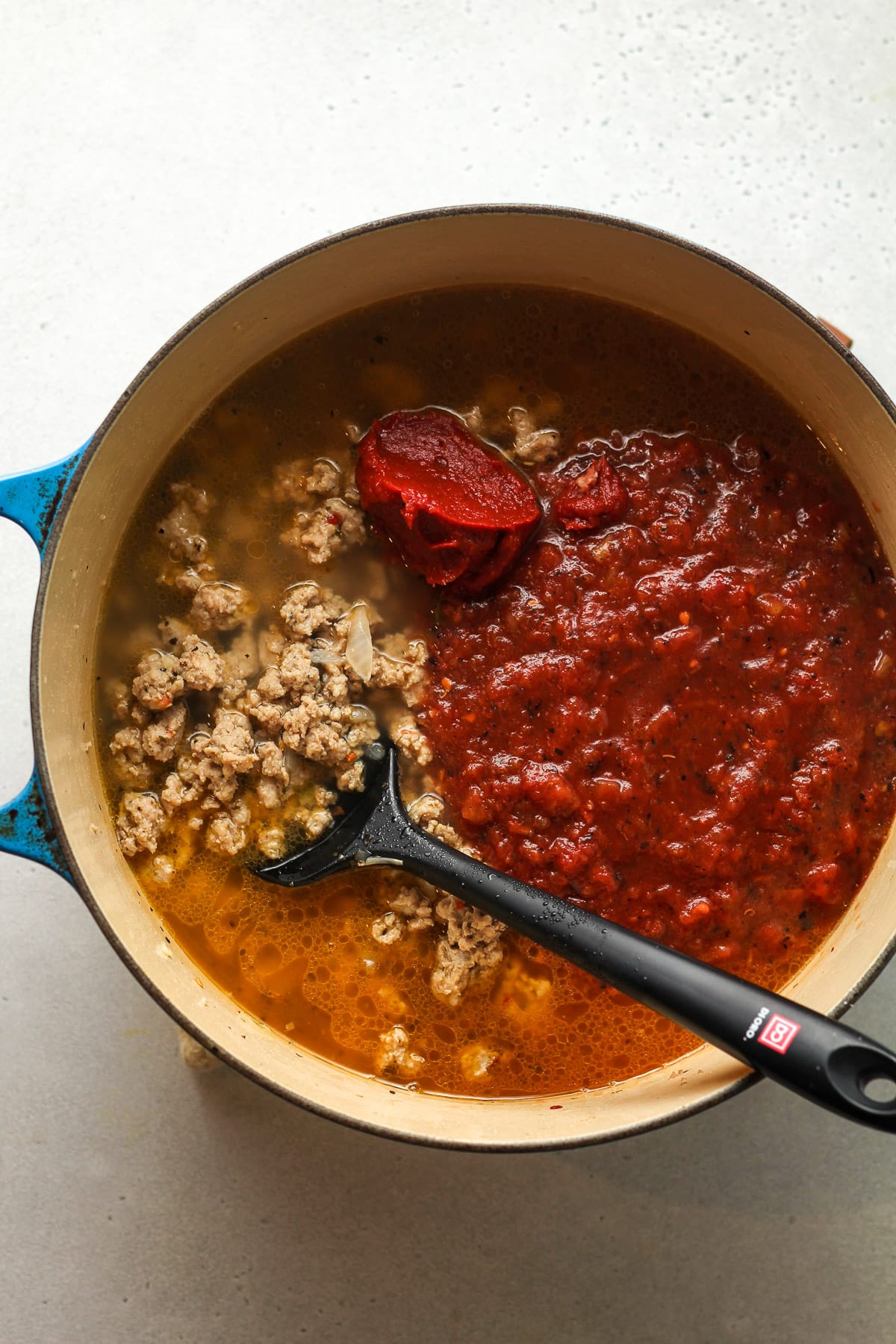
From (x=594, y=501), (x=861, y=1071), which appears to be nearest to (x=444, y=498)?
(x=594, y=501)

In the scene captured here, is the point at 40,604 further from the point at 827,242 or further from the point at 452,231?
the point at 827,242

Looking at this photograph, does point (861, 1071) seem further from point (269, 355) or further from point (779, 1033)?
point (269, 355)

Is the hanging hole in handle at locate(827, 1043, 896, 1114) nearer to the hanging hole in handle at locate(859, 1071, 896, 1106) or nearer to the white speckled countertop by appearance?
the hanging hole in handle at locate(859, 1071, 896, 1106)

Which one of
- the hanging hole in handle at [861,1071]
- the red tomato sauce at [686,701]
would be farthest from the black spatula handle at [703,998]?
the red tomato sauce at [686,701]

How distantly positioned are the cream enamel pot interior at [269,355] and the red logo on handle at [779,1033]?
251 millimetres

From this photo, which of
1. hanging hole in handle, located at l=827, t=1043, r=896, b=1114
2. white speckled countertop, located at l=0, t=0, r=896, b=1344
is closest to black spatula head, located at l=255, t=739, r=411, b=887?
white speckled countertop, located at l=0, t=0, r=896, b=1344

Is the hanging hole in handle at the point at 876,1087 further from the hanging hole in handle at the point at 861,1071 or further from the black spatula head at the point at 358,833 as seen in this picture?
the black spatula head at the point at 358,833

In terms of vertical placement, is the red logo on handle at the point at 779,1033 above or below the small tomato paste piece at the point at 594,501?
below

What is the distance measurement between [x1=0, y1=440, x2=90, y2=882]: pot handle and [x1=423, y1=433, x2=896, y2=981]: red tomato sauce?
2.70 feet

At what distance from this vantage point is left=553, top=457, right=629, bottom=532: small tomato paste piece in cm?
234

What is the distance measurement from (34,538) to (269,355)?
711 mm

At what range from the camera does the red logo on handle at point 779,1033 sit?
1.75 metres

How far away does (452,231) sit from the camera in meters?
2.24

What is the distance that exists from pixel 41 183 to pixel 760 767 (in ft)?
7.07
